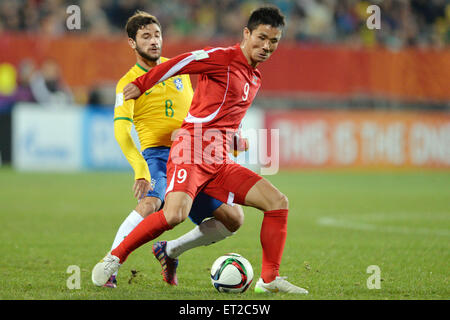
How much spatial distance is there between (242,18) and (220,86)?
15.4 meters

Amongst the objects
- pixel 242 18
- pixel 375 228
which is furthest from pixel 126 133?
pixel 242 18

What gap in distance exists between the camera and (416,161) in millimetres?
17906

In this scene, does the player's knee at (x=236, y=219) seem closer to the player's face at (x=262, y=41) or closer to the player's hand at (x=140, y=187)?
the player's hand at (x=140, y=187)

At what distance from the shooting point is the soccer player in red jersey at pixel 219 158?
5141 millimetres

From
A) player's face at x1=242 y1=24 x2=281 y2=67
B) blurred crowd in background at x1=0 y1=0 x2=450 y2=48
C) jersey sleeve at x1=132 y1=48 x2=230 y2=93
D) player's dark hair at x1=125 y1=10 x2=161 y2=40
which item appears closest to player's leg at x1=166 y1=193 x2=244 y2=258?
jersey sleeve at x1=132 y1=48 x2=230 y2=93

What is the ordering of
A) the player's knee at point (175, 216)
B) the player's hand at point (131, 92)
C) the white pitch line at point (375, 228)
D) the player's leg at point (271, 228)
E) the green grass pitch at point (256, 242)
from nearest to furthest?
the player's hand at point (131, 92)
the player's knee at point (175, 216)
the player's leg at point (271, 228)
the green grass pitch at point (256, 242)
the white pitch line at point (375, 228)

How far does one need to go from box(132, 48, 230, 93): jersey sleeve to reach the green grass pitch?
1.43 meters

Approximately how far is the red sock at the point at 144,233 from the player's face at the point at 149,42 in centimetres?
143

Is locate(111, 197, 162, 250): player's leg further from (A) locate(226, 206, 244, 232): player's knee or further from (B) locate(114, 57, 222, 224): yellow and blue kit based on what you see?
(A) locate(226, 206, 244, 232): player's knee

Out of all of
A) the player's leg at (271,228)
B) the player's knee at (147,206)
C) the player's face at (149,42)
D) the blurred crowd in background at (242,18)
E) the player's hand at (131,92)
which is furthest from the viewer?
the blurred crowd in background at (242,18)

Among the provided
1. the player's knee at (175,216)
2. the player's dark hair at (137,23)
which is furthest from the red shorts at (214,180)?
the player's dark hair at (137,23)

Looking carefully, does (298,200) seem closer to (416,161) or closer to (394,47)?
(416,161)

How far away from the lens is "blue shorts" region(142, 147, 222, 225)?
5.59 m
